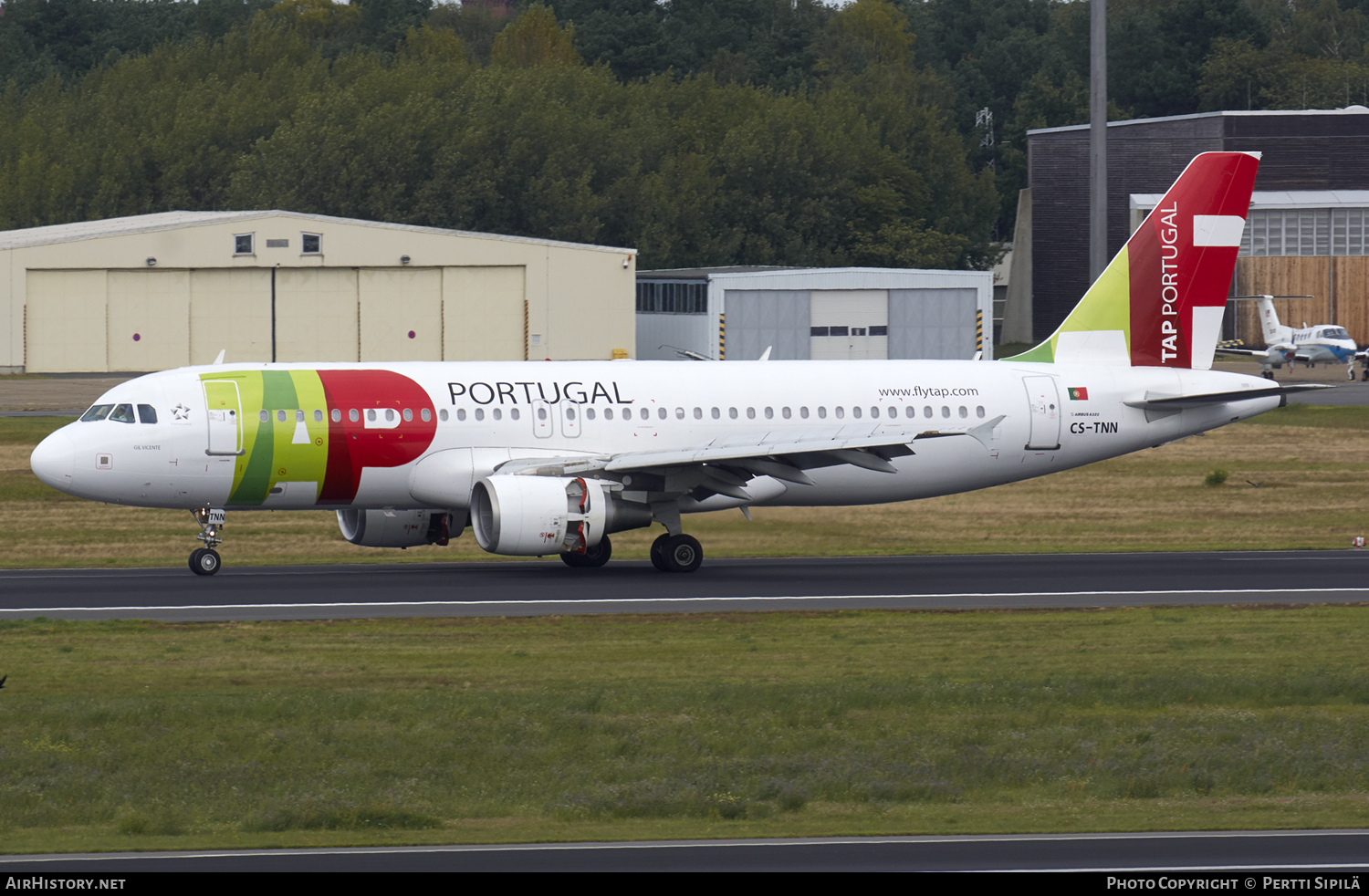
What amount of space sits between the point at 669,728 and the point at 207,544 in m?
16.3

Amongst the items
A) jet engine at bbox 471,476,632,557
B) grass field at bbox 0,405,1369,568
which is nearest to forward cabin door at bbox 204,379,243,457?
jet engine at bbox 471,476,632,557

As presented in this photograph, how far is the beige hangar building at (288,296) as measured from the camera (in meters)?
89.0

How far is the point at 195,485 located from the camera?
34.5 m

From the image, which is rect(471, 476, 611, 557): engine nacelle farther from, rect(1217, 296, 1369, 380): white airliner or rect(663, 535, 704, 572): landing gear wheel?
rect(1217, 296, 1369, 380): white airliner

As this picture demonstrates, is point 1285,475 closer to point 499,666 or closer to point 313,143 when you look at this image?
point 499,666

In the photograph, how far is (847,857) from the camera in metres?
15.9

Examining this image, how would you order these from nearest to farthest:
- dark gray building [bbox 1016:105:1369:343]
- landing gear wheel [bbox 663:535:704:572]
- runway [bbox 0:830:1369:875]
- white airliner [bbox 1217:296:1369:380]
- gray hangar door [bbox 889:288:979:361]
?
runway [bbox 0:830:1369:875]
landing gear wheel [bbox 663:535:704:572]
white airliner [bbox 1217:296:1369:380]
gray hangar door [bbox 889:288:979:361]
dark gray building [bbox 1016:105:1369:343]

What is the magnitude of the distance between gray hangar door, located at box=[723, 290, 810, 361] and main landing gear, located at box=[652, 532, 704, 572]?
189 ft

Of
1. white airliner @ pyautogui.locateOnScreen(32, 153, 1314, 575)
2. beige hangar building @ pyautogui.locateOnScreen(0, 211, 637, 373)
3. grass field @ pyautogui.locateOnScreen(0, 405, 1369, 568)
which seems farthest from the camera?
beige hangar building @ pyautogui.locateOnScreen(0, 211, 637, 373)

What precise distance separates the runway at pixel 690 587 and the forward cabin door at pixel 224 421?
258 centimetres

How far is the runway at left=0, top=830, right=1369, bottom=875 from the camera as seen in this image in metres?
15.2

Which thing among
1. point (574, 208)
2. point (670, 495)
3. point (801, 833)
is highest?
point (574, 208)
